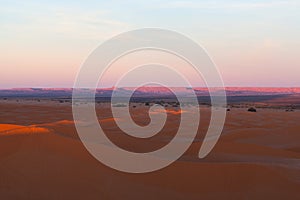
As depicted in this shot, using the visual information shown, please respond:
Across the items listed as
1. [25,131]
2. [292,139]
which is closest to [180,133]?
[292,139]

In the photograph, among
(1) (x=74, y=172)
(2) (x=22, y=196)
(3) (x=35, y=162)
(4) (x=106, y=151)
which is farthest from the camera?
(4) (x=106, y=151)

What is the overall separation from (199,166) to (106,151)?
1871 millimetres

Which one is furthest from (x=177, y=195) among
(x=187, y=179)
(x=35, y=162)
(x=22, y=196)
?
(x=35, y=162)

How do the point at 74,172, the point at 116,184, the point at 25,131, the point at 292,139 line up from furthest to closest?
the point at 292,139 → the point at 25,131 → the point at 74,172 → the point at 116,184

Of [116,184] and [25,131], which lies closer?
[116,184]

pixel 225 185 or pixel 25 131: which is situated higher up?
pixel 25 131

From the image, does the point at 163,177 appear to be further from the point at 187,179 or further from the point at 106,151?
the point at 106,151

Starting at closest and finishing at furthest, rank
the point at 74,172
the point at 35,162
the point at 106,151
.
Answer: the point at 74,172
the point at 35,162
the point at 106,151

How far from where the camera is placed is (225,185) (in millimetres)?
5141

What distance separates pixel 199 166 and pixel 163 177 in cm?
69

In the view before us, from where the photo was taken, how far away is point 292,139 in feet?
39.3

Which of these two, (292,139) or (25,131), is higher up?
(25,131)

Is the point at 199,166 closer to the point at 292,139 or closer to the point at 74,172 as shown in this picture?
the point at 74,172

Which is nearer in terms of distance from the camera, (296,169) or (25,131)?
(296,169)
